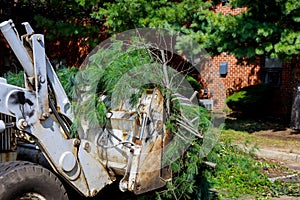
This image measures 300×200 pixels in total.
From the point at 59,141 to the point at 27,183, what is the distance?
0.44m

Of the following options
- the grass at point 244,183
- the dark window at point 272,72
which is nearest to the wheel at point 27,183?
the grass at point 244,183

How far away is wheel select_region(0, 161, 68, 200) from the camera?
2914mm

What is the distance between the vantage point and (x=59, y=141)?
330 cm

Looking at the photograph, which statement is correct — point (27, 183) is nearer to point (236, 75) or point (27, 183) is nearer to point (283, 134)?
point (283, 134)

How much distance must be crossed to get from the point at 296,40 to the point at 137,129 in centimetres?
670

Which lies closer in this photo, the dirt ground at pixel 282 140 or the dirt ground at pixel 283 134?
the dirt ground at pixel 282 140

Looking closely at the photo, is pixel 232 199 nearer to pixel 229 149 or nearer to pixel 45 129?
pixel 229 149

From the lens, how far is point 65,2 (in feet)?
38.4

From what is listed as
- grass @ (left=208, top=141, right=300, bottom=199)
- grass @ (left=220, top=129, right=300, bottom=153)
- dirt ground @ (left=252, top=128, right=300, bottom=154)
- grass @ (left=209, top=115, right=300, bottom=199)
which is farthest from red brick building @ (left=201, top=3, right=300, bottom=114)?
grass @ (left=208, top=141, right=300, bottom=199)

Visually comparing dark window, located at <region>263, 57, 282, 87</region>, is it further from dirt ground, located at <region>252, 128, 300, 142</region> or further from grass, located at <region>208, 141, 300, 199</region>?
grass, located at <region>208, 141, 300, 199</region>

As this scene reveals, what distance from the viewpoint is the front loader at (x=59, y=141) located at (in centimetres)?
306

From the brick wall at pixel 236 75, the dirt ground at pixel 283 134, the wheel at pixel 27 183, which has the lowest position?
the dirt ground at pixel 283 134

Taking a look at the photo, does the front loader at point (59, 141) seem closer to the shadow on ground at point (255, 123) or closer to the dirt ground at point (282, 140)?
the dirt ground at point (282, 140)

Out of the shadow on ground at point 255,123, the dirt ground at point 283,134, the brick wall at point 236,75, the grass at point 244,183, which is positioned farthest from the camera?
the brick wall at point 236,75
